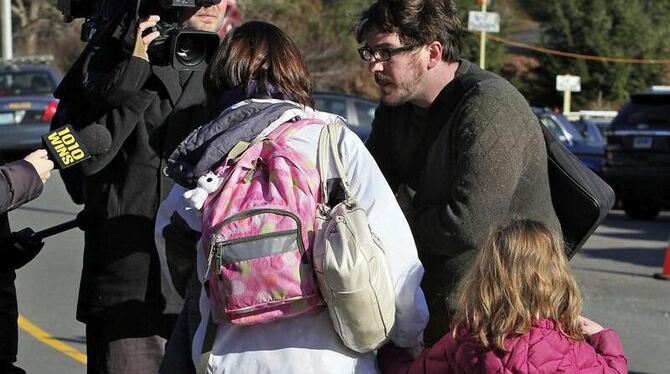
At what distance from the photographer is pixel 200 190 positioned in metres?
3.20

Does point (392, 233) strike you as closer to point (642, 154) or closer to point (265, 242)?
point (265, 242)

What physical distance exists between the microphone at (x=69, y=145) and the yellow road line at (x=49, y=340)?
3.88 metres

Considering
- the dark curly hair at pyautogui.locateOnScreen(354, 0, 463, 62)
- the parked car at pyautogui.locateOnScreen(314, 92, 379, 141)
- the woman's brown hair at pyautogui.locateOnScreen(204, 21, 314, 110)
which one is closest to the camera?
the woman's brown hair at pyautogui.locateOnScreen(204, 21, 314, 110)

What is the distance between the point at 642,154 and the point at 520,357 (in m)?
14.3

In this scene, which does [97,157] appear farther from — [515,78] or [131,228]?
[515,78]

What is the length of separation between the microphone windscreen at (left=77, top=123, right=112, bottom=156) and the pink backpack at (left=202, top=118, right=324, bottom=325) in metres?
0.97

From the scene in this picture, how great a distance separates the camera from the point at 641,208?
17625mm

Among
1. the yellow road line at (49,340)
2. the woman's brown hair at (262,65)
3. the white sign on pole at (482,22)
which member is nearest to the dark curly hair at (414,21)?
the woman's brown hair at (262,65)

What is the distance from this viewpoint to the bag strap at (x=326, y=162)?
318 cm

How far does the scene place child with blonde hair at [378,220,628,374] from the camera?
3.30m

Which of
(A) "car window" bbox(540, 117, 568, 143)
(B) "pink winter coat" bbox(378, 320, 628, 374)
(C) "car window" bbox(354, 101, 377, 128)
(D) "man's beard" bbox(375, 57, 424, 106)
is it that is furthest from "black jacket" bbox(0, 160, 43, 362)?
(A) "car window" bbox(540, 117, 568, 143)

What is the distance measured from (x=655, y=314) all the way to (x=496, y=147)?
6.38 m

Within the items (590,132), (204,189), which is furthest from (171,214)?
(590,132)

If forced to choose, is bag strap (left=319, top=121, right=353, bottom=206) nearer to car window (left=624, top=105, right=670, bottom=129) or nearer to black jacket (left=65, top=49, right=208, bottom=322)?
black jacket (left=65, top=49, right=208, bottom=322)
